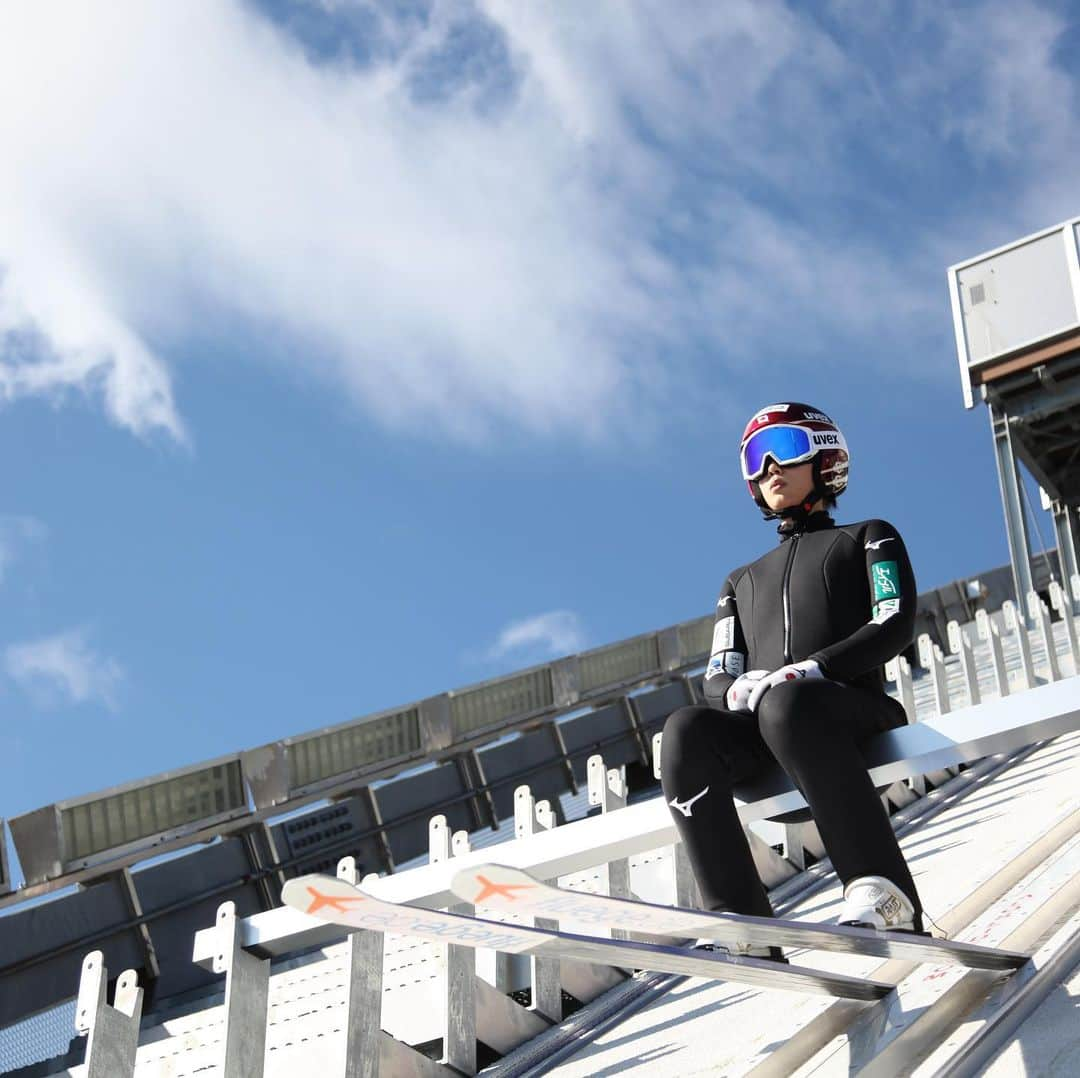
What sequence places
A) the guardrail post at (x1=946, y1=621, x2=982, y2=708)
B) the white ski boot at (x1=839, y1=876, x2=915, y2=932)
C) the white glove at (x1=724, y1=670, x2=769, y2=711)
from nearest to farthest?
the white ski boot at (x1=839, y1=876, x2=915, y2=932) < the white glove at (x1=724, y1=670, x2=769, y2=711) < the guardrail post at (x1=946, y1=621, x2=982, y2=708)

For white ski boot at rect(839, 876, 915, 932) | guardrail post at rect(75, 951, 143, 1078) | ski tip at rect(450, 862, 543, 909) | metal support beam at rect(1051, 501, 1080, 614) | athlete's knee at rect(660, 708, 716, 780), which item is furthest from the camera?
metal support beam at rect(1051, 501, 1080, 614)

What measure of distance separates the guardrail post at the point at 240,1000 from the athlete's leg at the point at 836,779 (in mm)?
1472

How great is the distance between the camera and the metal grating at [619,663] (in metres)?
17.1

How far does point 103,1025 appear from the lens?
3629mm

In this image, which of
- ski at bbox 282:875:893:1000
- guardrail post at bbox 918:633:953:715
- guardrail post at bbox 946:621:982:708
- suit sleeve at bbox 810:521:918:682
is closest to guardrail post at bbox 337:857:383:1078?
ski at bbox 282:875:893:1000

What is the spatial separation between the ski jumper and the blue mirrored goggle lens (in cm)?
22

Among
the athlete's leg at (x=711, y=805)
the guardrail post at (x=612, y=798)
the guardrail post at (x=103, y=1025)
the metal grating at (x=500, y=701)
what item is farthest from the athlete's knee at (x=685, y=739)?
the metal grating at (x=500, y=701)

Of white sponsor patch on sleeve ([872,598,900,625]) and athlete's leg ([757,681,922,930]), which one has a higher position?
white sponsor patch on sleeve ([872,598,900,625])

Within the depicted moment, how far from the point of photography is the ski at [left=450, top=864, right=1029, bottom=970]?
2.49 metres

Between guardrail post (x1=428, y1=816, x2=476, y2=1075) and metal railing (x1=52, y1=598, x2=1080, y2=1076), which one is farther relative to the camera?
guardrail post (x1=428, y1=816, x2=476, y2=1075)

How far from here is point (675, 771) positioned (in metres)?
3.31

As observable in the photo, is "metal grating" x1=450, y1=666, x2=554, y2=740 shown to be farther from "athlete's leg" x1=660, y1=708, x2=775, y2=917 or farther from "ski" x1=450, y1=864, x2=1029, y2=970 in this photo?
"ski" x1=450, y1=864, x2=1029, y2=970

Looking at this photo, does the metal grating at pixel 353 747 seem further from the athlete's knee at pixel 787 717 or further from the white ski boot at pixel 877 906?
the white ski boot at pixel 877 906

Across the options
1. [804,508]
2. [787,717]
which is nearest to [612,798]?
[804,508]
